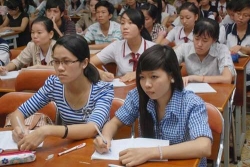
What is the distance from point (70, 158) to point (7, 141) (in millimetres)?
344

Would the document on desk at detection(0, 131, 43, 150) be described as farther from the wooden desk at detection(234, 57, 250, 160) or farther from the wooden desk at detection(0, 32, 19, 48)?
the wooden desk at detection(0, 32, 19, 48)

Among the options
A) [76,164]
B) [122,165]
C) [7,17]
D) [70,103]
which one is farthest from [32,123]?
[7,17]

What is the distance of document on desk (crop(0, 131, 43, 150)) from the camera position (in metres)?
1.59

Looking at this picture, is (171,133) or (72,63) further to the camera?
(72,63)

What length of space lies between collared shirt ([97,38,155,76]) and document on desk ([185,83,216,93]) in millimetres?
659

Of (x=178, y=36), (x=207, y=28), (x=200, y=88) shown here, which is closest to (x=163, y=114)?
(x=200, y=88)

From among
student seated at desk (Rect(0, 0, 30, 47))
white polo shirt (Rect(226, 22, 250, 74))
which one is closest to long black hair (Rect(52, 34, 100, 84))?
white polo shirt (Rect(226, 22, 250, 74))

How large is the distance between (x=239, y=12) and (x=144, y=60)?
2397 mm

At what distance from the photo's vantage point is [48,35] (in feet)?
10.6

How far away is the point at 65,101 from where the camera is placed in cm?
198

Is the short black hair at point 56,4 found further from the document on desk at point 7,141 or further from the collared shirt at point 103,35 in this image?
the document on desk at point 7,141

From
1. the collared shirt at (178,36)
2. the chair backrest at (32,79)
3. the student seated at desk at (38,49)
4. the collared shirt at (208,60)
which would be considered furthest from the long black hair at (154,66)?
the collared shirt at (178,36)

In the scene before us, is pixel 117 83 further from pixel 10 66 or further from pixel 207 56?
pixel 10 66

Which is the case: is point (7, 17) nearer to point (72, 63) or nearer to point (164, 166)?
point (72, 63)
